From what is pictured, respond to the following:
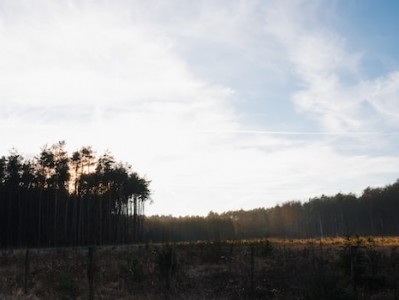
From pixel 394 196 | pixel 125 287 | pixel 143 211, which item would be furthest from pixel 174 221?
pixel 125 287

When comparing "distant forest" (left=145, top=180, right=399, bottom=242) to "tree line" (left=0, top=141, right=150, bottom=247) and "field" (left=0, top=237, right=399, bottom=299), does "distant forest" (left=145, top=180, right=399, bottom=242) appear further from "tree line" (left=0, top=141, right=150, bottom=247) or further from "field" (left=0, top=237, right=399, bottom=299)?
"field" (left=0, top=237, right=399, bottom=299)

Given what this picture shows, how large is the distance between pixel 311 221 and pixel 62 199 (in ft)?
283

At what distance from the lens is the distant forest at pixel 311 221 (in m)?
107

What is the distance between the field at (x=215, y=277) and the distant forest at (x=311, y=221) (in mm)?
69551

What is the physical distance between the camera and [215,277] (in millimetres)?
21266

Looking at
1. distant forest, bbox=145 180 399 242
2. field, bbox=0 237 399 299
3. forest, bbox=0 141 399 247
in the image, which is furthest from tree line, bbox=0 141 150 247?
field, bbox=0 237 399 299

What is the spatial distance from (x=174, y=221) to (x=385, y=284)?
11974 centimetres

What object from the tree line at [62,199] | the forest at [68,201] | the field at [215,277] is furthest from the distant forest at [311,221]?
the field at [215,277]

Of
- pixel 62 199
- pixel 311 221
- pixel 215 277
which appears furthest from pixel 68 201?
pixel 311 221

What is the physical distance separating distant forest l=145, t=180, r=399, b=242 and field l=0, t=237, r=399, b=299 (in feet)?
228

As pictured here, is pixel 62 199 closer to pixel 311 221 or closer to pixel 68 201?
pixel 68 201

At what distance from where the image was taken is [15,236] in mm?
63844

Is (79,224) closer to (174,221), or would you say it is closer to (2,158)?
(2,158)

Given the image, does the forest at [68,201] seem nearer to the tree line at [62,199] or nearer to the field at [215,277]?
the tree line at [62,199]
